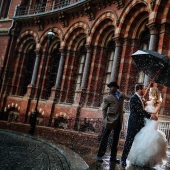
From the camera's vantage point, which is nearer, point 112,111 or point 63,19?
point 112,111

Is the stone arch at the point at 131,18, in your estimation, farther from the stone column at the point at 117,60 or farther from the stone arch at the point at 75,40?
the stone arch at the point at 75,40

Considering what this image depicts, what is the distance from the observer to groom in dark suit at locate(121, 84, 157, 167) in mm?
5113

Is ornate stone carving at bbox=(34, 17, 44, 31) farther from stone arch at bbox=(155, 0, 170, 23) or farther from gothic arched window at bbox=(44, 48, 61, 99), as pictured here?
stone arch at bbox=(155, 0, 170, 23)

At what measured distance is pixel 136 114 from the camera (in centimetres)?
514

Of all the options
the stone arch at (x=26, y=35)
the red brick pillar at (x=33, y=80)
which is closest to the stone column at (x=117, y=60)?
the red brick pillar at (x=33, y=80)

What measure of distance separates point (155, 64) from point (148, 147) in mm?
1834

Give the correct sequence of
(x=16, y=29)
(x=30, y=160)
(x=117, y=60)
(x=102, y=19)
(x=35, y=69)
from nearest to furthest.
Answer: (x=30, y=160)
(x=117, y=60)
(x=102, y=19)
(x=35, y=69)
(x=16, y=29)

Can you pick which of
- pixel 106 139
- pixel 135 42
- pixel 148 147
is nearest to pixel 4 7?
pixel 135 42

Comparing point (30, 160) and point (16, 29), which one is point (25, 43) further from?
point (30, 160)

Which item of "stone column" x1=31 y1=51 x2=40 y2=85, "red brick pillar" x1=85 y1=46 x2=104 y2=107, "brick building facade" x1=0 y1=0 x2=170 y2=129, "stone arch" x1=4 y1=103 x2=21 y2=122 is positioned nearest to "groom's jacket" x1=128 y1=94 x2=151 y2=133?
"brick building facade" x1=0 y1=0 x2=170 y2=129

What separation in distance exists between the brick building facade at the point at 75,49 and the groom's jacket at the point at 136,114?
5288 millimetres

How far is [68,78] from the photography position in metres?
17.3

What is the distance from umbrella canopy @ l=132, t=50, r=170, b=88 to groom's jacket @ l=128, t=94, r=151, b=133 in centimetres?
85

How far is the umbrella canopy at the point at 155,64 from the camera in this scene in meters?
5.14
